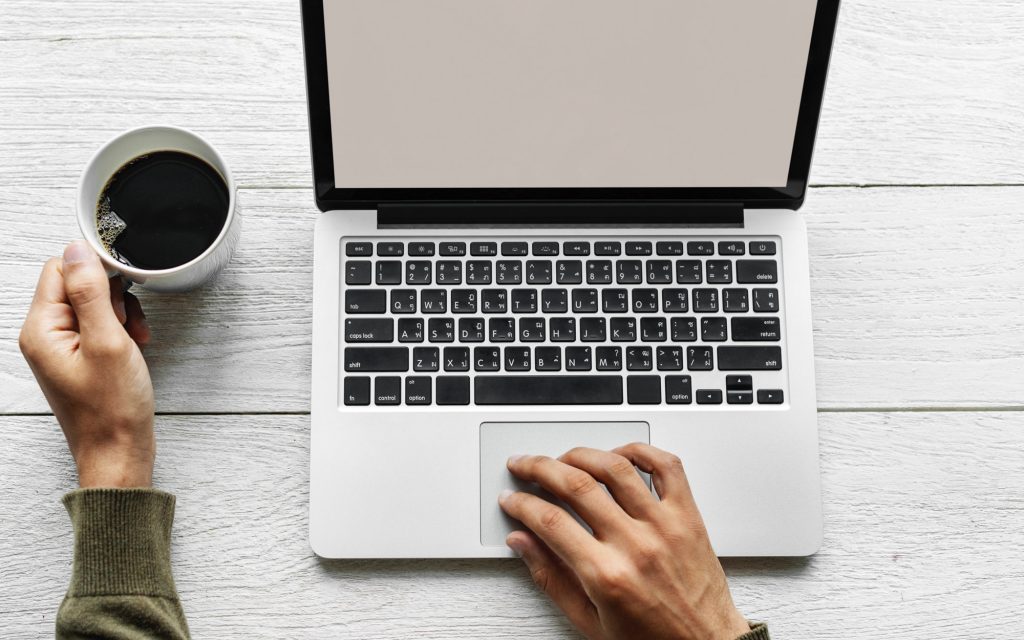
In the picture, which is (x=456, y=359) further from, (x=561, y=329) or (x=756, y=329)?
(x=756, y=329)

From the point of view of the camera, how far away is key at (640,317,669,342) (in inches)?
26.5

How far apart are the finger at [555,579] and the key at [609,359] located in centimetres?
15

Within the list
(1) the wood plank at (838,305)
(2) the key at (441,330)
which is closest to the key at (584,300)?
(2) the key at (441,330)

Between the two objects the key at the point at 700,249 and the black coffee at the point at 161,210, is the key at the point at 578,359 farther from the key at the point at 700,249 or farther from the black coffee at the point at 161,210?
the black coffee at the point at 161,210

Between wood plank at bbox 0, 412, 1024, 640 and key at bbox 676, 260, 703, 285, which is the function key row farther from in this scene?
wood plank at bbox 0, 412, 1024, 640

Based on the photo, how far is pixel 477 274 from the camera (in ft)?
2.23

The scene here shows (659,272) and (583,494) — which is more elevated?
(659,272)

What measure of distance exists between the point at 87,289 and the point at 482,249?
300 millimetres

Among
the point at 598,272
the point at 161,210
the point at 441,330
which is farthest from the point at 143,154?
the point at 598,272

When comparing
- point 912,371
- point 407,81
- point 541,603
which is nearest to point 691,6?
point 407,81

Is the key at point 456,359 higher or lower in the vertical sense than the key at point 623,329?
lower

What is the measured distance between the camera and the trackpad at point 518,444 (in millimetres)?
658

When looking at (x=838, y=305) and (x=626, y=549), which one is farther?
(x=838, y=305)

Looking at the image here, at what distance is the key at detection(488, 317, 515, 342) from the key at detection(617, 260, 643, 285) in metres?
0.10
